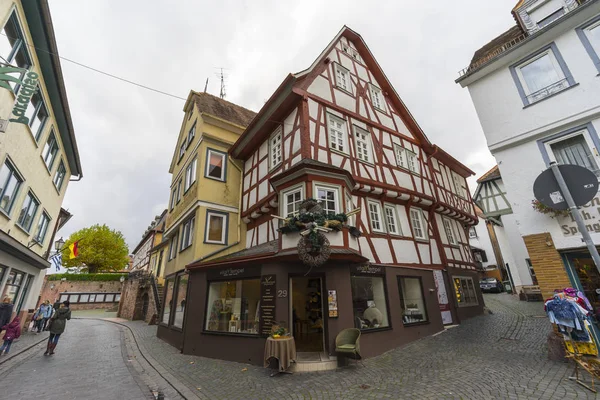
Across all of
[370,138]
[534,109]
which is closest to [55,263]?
[370,138]

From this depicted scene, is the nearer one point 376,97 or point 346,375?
point 346,375

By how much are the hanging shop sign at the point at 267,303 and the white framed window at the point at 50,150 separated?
13.0 m

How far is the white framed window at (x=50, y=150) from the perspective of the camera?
42.6 feet

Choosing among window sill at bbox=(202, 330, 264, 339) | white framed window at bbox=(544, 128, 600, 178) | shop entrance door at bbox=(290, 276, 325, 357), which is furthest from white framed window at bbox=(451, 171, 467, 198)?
window sill at bbox=(202, 330, 264, 339)

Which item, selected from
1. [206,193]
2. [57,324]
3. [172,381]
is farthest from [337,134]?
[57,324]

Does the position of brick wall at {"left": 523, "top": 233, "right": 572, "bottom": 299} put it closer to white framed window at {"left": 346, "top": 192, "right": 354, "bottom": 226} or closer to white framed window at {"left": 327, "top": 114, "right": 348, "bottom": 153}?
white framed window at {"left": 346, "top": 192, "right": 354, "bottom": 226}

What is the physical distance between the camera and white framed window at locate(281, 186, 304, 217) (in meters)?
9.38

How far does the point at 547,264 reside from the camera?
6.80 meters

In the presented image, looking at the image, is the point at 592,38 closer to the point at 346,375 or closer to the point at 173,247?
the point at 346,375

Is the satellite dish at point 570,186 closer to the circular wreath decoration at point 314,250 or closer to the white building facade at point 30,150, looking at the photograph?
the circular wreath decoration at point 314,250

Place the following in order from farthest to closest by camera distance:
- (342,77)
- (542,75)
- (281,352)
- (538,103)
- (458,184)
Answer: (458,184) < (342,77) < (542,75) < (538,103) < (281,352)

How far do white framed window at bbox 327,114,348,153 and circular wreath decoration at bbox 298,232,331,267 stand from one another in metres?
4.69

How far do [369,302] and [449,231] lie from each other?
331 inches

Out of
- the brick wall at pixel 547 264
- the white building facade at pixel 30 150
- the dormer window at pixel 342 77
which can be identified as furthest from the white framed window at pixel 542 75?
the white building facade at pixel 30 150
